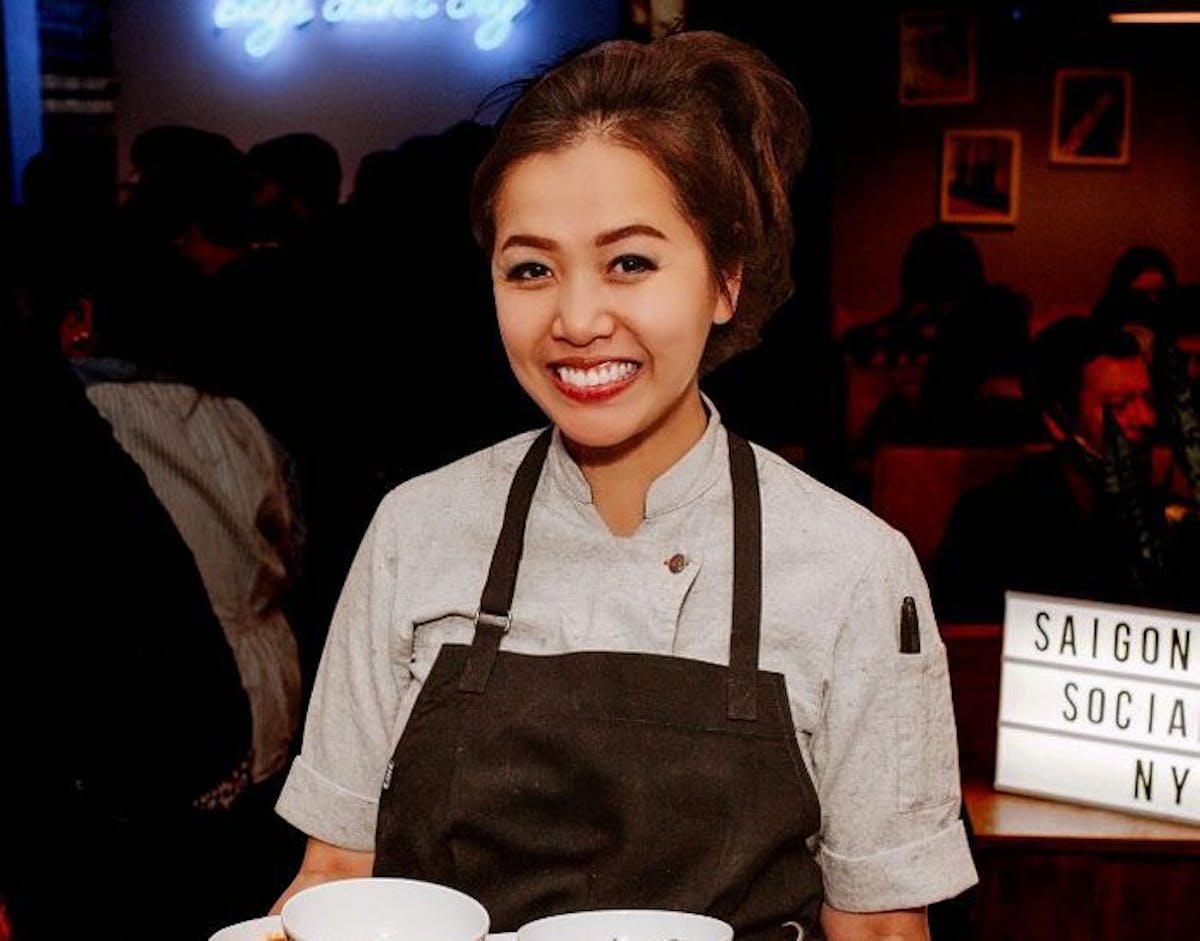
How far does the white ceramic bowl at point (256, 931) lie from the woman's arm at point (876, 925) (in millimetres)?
545

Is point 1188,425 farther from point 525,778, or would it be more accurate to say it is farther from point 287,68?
point 287,68

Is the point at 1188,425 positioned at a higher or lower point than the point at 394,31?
lower

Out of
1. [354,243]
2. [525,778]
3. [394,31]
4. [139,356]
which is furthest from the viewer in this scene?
[394,31]

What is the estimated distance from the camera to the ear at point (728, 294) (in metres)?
1.63

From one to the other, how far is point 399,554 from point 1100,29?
28.7 ft

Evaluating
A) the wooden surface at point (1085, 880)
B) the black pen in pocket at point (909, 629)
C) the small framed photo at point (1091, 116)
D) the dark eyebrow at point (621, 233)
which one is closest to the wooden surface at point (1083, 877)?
the wooden surface at point (1085, 880)

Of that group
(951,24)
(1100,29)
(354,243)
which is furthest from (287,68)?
(354,243)

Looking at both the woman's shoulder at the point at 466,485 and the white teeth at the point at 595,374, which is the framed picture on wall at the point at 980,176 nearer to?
the woman's shoulder at the point at 466,485

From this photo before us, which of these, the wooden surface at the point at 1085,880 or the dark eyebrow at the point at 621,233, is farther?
the wooden surface at the point at 1085,880

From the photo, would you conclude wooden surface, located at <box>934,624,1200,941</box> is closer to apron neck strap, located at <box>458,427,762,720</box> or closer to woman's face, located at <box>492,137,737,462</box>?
apron neck strap, located at <box>458,427,762,720</box>

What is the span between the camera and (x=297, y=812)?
1.64m

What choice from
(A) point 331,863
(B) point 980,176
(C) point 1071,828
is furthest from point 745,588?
(B) point 980,176

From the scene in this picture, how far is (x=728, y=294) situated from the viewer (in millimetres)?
1649

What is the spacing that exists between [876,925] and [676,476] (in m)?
0.47
